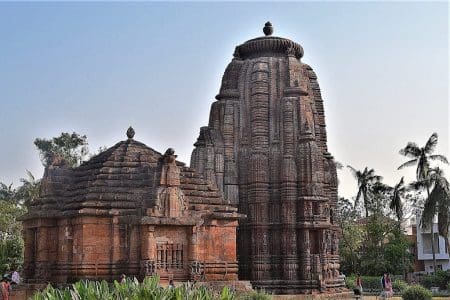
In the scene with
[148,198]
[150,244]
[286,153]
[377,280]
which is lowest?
[377,280]

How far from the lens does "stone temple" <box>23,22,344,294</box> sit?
18.2m

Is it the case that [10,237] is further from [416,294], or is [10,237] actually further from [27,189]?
[416,294]

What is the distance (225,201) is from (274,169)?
616cm

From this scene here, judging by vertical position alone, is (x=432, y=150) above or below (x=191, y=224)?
above

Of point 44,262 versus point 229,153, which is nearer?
point 44,262

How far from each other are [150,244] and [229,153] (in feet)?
31.7

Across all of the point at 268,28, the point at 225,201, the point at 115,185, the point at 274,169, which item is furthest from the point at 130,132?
the point at 268,28

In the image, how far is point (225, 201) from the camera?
2047 centimetres

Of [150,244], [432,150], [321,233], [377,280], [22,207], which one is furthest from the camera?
[22,207]

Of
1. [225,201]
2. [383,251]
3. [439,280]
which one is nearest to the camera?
[225,201]

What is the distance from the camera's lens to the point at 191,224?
18.4 m

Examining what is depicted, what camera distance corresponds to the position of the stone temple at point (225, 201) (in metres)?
18.2

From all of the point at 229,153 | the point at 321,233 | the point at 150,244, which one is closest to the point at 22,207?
the point at 229,153

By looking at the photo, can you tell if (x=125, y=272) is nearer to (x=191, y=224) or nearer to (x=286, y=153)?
(x=191, y=224)
